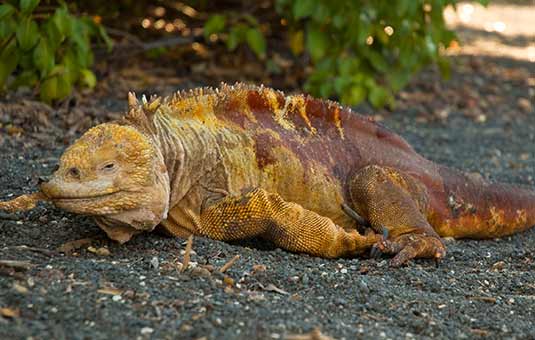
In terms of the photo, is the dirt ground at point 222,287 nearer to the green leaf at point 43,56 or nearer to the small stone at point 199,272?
the small stone at point 199,272

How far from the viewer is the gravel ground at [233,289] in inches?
154

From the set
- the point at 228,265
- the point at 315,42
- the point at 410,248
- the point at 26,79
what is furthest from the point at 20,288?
the point at 315,42

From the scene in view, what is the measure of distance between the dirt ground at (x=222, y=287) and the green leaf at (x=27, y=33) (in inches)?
31.9

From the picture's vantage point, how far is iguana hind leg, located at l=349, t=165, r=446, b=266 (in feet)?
18.4

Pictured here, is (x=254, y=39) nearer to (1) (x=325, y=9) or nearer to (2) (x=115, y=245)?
(1) (x=325, y=9)

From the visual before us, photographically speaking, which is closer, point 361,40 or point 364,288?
point 364,288

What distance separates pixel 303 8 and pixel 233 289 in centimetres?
525

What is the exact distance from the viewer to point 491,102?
11820mm

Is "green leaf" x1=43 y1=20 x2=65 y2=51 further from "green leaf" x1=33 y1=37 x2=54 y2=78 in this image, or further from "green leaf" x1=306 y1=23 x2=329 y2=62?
"green leaf" x1=306 y1=23 x2=329 y2=62

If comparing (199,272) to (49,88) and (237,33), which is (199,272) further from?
(237,33)

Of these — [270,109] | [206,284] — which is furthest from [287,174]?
[206,284]

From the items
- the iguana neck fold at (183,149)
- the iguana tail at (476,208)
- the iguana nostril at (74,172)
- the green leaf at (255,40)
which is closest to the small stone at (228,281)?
the iguana neck fold at (183,149)

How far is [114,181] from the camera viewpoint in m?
4.70

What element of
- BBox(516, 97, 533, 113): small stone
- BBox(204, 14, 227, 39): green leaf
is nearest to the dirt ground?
BBox(204, 14, 227, 39): green leaf
